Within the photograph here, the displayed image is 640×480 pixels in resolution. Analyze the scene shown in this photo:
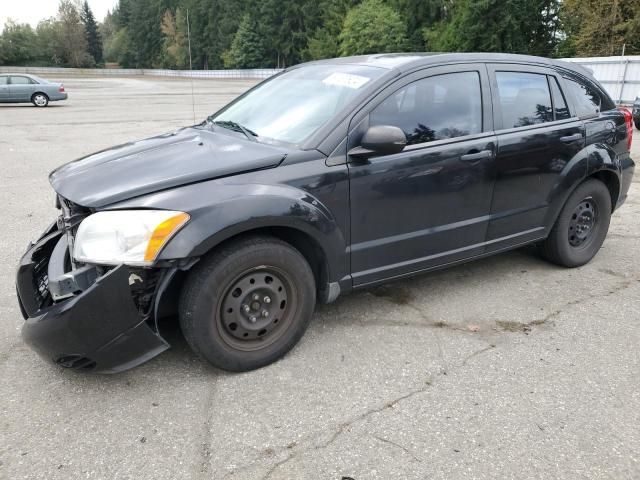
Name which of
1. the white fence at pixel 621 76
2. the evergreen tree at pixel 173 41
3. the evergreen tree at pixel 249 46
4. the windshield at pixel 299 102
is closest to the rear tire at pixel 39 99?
the white fence at pixel 621 76

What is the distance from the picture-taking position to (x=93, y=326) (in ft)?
8.18

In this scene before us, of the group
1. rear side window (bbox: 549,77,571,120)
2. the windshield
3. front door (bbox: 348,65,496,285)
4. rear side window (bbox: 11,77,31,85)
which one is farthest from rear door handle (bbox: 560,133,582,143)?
rear side window (bbox: 11,77,31,85)

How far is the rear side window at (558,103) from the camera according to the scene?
416cm

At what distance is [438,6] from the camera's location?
54156 mm

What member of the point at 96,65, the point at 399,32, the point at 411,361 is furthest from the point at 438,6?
the point at 96,65

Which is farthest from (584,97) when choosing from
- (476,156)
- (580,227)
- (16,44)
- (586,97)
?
(16,44)

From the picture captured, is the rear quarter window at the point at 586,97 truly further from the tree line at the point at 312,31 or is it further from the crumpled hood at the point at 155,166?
the tree line at the point at 312,31

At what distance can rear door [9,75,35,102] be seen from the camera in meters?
21.4

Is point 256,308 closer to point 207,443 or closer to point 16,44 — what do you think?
point 207,443

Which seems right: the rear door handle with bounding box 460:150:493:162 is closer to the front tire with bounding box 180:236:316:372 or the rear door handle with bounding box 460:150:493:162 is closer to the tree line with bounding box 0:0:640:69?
the front tire with bounding box 180:236:316:372

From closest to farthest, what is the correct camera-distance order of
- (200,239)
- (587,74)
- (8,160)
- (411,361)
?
(200,239) < (411,361) < (587,74) < (8,160)

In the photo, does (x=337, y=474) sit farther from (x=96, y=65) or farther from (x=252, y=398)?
(x=96, y=65)

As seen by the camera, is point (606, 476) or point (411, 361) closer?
point (606, 476)

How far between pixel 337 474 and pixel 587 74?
3994mm
